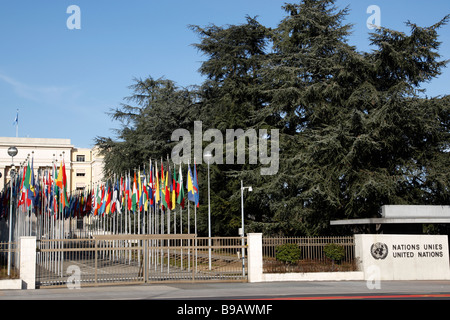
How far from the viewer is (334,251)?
23.7 metres

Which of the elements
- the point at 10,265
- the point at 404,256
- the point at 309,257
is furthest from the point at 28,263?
the point at 404,256

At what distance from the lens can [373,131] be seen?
32375mm

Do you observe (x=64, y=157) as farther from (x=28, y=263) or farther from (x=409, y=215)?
(x=409, y=215)

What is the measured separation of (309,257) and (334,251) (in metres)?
1.18

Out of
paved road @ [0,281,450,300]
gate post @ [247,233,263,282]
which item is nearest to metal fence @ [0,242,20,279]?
paved road @ [0,281,450,300]

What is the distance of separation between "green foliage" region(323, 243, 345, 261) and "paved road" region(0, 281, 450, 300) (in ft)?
5.22

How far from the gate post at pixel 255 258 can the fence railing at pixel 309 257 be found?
62 cm

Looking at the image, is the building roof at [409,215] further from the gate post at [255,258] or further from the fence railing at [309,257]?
the gate post at [255,258]

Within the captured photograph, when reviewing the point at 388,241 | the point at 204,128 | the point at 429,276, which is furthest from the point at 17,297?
the point at 204,128

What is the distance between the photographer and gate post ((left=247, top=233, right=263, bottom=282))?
2255cm

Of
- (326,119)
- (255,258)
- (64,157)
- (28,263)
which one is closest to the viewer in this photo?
(28,263)

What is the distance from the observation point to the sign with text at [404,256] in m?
24.1
